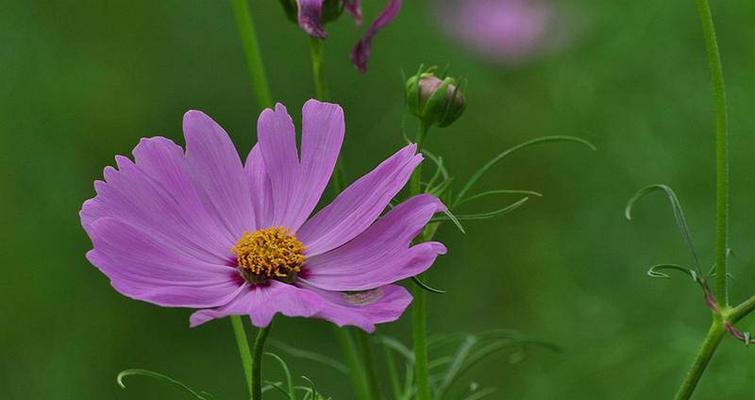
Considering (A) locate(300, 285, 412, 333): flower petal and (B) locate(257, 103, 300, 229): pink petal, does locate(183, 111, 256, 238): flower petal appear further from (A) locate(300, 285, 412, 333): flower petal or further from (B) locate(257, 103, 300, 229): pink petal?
(A) locate(300, 285, 412, 333): flower petal

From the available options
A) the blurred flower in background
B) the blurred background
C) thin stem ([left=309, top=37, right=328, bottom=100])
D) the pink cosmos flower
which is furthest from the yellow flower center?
the blurred flower in background

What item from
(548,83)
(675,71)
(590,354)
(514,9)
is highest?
(514,9)

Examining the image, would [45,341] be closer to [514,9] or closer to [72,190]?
[72,190]

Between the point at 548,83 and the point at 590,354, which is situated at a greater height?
the point at 548,83

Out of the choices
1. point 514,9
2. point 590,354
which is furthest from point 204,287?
point 514,9

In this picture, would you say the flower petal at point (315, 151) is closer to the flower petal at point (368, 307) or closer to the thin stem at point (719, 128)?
A: the flower petal at point (368, 307)

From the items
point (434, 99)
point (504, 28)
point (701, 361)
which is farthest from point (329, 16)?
point (504, 28)

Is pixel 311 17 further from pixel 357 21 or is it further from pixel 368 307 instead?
pixel 368 307
